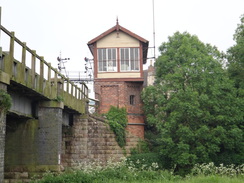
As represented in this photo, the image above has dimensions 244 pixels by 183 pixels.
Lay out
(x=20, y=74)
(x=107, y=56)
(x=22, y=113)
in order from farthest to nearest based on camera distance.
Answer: (x=107, y=56), (x=22, y=113), (x=20, y=74)

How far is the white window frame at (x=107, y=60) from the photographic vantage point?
3500cm

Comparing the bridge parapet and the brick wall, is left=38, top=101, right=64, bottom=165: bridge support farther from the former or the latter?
the brick wall

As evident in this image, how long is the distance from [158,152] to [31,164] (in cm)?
1359

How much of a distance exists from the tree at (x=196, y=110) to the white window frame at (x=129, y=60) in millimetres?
3356

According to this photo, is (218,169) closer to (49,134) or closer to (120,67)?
(49,134)

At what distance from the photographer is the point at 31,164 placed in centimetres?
1842

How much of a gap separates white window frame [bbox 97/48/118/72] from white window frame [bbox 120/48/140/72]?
0.61 meters

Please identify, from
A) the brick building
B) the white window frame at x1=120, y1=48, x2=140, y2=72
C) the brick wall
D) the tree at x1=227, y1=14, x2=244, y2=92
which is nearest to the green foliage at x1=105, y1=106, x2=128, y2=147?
the brick wall

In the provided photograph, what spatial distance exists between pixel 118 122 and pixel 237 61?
35.0 feet

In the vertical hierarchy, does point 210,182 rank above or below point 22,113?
below

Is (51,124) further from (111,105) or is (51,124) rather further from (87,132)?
(111,105)

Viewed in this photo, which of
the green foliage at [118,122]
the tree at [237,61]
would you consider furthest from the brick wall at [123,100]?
the tree at [237,61]

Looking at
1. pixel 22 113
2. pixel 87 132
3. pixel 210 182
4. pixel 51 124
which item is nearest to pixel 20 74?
pixel 22 113

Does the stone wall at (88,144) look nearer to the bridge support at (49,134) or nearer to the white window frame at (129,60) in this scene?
the white window frame at (129,60)
